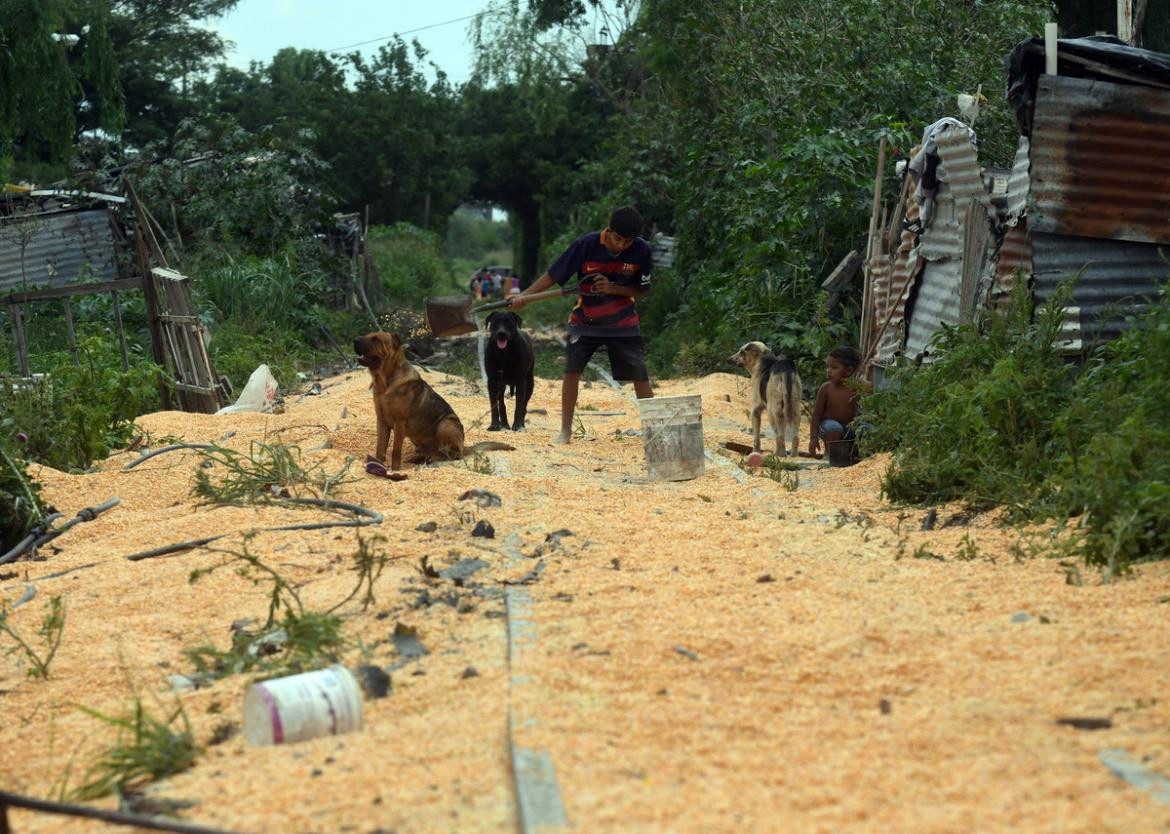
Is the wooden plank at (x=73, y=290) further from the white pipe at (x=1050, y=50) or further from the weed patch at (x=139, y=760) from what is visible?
the weed patch at (x=139, y=760)

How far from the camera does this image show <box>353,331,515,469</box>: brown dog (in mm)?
9516

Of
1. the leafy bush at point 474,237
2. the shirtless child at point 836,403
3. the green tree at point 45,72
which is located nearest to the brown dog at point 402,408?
the shirtless child at point 836,403

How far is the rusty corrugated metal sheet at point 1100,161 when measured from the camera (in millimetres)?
9234

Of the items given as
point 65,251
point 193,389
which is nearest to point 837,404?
point 193,389

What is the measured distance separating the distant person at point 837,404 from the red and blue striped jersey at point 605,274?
157 cm

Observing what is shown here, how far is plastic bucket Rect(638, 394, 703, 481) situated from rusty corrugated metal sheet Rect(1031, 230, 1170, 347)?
254 cm

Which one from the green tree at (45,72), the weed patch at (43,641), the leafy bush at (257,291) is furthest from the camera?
the leafy bush at (257,291)

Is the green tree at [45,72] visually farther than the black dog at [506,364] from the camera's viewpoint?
Yes

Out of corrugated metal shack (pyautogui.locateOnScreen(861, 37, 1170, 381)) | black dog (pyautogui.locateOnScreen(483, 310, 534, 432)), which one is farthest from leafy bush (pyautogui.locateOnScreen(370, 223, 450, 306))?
corrugated metal shack (pyautogui.locateOnScreen(861, 37, 1170, 381))

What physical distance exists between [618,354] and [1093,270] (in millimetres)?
3605

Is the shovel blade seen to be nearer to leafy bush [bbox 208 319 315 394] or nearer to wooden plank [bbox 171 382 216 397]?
wooden plank [bbox 171 382 216 397]

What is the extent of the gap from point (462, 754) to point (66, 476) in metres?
6.09

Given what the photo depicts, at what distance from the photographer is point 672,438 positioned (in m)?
9.16

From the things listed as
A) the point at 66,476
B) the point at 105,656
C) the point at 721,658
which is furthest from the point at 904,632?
the point at 66,476
